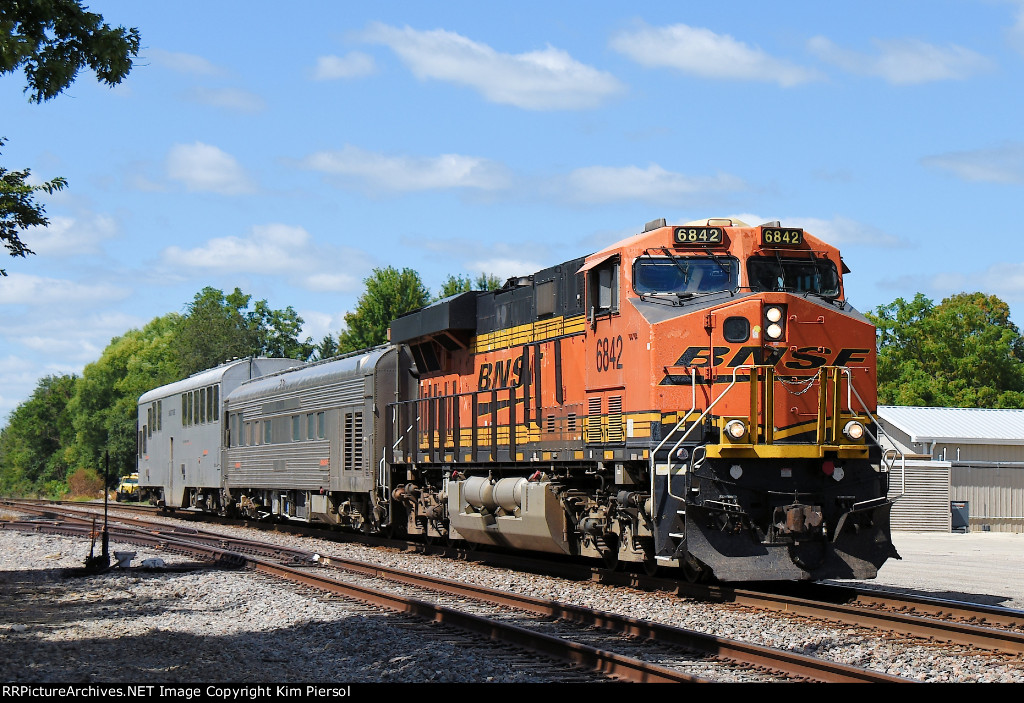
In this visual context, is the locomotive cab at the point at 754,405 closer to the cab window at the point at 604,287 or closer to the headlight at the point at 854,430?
the headlight at the point at 854,430

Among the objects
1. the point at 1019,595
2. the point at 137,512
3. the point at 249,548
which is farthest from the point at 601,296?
the point at 137,512

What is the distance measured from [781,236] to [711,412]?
2.38 meters

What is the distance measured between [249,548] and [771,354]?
461 inches

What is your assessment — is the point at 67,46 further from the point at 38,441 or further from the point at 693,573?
the point at 38,441

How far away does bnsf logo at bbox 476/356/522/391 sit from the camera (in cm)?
1680

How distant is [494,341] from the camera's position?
1773cm

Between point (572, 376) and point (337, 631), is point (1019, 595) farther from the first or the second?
point (337, 631)

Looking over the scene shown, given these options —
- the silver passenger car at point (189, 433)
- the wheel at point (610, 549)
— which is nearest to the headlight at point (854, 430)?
the wheel at point (610, 549)

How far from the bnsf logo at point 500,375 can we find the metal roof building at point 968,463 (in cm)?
1976

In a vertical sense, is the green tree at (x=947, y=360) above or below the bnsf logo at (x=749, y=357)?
above

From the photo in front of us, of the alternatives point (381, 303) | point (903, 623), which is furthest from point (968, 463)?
point (381, 303)

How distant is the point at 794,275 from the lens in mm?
13688

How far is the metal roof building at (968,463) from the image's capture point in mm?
34062

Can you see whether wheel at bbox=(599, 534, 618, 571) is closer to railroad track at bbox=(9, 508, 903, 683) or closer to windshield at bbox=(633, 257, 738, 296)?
railroad track at bbox=(9, 508, 903, 683)
